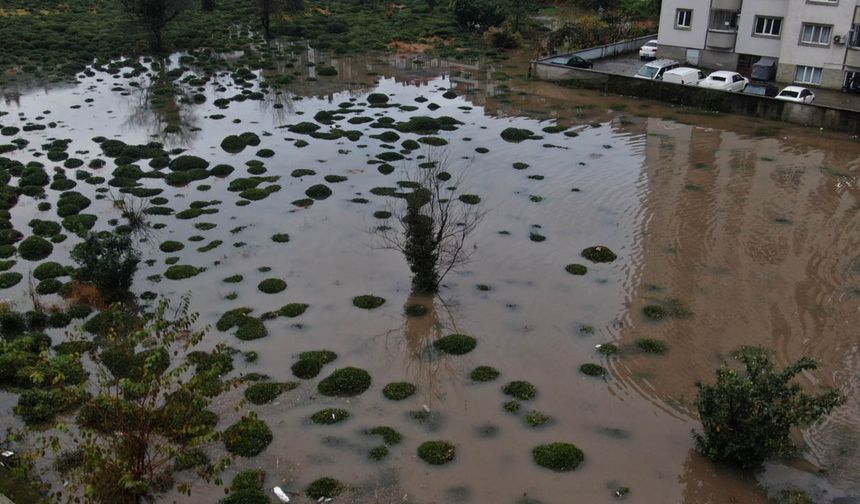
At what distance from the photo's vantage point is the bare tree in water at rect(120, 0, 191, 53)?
6084cm

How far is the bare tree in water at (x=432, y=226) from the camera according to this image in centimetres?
2339

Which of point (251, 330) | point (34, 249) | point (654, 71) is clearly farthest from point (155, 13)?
point (251, 330)

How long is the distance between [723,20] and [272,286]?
46555 millimetres

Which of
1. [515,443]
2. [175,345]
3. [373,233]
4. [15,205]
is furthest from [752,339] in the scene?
[15,205]

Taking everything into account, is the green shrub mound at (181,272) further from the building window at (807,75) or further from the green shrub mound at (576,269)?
the building window at (807,75)

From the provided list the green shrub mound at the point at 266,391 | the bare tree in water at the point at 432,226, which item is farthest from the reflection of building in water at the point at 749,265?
the green shrub mound at the point at 266,391

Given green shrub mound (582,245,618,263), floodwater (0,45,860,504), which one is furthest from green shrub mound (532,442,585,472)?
green shrub mound (582,245,618,263)

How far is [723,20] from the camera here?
5503 cm

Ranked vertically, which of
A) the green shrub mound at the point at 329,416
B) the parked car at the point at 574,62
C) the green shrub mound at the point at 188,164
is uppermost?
the parked car at the point at 574,62

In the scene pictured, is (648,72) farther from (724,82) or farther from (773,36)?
(773,36)

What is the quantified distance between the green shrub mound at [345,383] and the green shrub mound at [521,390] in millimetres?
4003

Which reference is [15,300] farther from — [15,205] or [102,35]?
[102,35]

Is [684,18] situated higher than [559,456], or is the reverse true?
[684,18]

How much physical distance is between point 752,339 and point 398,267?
1239 cm
